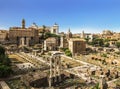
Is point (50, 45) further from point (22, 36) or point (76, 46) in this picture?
point (22, 36)

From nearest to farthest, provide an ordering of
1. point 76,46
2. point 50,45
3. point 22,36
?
point 76,46 → point 50,45 → point 22,36

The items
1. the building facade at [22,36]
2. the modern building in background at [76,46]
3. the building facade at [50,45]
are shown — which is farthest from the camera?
the building facade at [22,36]

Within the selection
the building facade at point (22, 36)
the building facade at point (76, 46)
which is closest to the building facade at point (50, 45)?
the building facade at point (76, 46)

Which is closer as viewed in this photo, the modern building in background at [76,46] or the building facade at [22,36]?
the modern building in background at [76,46]

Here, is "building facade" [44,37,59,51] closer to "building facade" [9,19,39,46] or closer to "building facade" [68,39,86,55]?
"building facade" [68,39,86,55]

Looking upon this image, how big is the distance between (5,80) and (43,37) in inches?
2474

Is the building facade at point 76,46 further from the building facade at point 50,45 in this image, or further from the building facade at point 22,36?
the building facade at point 22,36

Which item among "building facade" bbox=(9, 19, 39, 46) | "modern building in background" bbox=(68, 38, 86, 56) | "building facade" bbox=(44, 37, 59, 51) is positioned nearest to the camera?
"modern building in background" bbox=(68, 38, 86, 56)

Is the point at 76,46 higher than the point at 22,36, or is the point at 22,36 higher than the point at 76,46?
the point at 22,36

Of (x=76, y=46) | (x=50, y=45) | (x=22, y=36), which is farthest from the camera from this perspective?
(x=22, y=36)

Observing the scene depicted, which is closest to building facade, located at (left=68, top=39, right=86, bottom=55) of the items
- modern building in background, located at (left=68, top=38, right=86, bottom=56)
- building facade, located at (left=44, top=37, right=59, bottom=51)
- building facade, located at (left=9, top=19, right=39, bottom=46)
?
modern building in background, located at (left=68, top=38, right=86, bottom=56)

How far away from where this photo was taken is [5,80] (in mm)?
33375

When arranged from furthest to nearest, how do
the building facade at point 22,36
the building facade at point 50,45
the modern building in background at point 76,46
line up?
the building facade at point 22,36, the building facade at point 50,45, the modern building in background at point 76,46

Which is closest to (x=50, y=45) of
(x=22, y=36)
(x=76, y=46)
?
(x=76, y=46)
